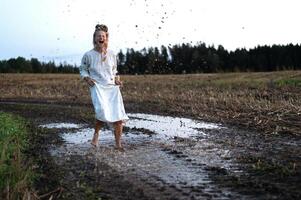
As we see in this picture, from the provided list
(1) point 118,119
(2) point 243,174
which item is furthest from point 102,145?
(2) point 243,174

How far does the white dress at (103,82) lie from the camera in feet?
34.8

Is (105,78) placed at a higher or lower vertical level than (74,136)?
higher

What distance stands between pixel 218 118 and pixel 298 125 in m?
3.09

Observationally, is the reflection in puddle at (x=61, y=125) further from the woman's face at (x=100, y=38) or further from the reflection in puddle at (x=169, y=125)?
the woman's face at (x=100, y=38)

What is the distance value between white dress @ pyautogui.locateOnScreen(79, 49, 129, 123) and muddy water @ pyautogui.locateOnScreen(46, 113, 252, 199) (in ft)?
2.20

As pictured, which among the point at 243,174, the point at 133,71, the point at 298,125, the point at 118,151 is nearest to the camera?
the point at 243,174

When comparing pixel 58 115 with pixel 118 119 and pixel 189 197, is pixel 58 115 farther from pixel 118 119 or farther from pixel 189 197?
pixel 189 197

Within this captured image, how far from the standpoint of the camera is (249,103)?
17391 mm

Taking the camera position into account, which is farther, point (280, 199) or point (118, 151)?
point (118, 151)

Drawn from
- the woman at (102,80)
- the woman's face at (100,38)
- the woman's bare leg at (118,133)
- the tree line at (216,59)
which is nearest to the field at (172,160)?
the woman's bare leg at (118,133)

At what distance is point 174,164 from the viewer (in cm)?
801

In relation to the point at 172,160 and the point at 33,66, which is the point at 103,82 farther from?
the point at 33,66

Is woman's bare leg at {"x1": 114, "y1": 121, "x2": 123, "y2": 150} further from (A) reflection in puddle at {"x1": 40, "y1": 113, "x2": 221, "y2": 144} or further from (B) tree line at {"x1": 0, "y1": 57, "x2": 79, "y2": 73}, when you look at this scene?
(B) tree line at {"x1": 0, "y1": 57, "x2": 79, "y2": 73}

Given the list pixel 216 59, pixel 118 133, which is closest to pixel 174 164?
pixel 118 133
